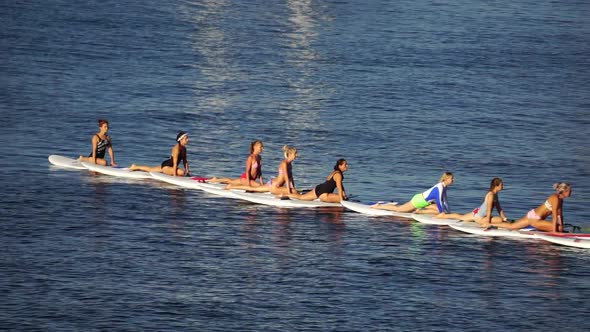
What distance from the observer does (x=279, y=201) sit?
51062 millimetres

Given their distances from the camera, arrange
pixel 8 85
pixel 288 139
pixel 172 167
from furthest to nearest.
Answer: pixel 8 85, pixel 288 139, pixel 172 167

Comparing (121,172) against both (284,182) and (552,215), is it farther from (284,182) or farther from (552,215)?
(552,215)

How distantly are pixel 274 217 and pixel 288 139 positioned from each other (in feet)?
66.1

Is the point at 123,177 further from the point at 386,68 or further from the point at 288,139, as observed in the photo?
the point at 386,68

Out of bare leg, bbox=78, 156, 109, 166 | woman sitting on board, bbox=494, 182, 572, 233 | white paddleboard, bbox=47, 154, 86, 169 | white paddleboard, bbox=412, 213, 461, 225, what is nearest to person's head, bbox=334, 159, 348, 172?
white paddleboard, bbox=412, 213, 461, 225

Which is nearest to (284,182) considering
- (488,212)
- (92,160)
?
(488,212)

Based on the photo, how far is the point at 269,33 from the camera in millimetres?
110438

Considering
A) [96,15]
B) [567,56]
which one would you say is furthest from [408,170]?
[96,15]

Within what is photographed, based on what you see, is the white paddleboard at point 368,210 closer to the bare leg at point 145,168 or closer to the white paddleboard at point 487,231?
the white paddleboard at point 487,231

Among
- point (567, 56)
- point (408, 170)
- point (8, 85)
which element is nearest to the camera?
point (408, 170)

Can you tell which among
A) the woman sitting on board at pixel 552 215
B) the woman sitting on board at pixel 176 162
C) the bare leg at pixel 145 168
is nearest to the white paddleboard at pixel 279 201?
the woman sitting on board at pixel 176 162

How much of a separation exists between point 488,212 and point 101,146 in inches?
714

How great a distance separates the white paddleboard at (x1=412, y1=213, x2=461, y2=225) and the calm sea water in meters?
0.31

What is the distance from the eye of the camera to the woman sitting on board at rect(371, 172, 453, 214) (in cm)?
4749
